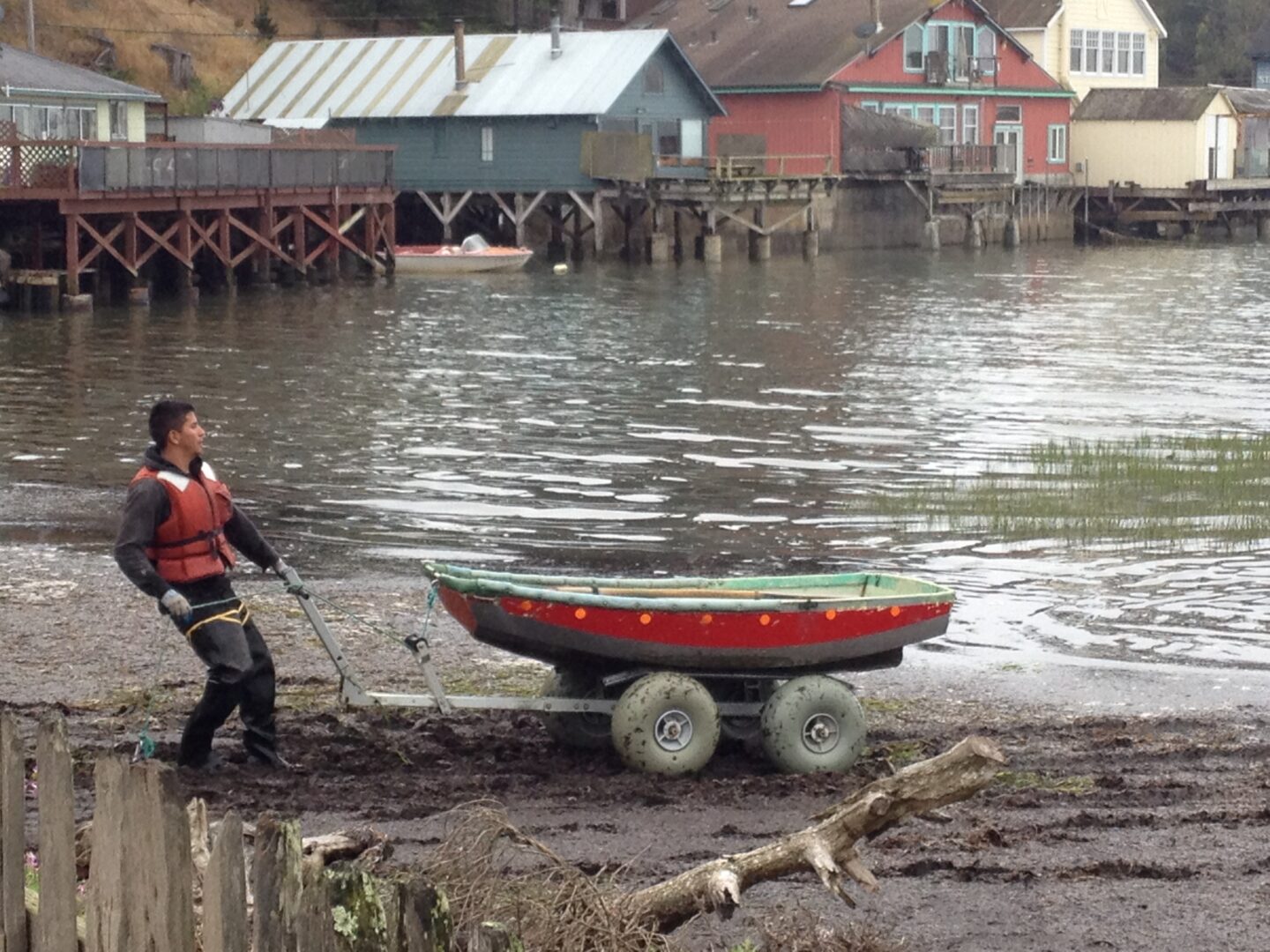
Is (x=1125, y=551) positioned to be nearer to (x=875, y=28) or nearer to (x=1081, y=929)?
(x=1081, y=929)

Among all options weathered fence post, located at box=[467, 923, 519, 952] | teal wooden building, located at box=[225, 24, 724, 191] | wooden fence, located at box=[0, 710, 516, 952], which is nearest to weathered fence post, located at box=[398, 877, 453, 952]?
wooden fence, located at box=[0, 710, 516, 952]

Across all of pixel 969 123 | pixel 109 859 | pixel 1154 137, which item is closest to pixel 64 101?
pixel 969 123

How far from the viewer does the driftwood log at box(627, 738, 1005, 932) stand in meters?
5.70

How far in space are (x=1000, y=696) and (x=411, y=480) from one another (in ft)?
32.0

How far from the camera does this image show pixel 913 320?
38.8 m

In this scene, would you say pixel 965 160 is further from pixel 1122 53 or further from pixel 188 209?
pixel 188 209

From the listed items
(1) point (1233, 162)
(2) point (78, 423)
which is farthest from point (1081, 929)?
(1) point (1233, 162)

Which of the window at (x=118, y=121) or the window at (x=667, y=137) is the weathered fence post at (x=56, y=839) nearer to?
the window at (x=118, y=121)

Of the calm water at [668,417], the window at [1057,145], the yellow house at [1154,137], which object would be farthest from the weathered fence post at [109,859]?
the window at [1057,145]

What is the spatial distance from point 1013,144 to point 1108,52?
812cm

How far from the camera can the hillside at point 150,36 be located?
205 ft

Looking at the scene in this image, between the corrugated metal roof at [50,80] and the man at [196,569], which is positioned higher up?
the corrugated metal roof at [50,80]

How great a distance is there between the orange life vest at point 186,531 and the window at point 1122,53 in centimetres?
7042

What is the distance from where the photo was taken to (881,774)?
8727 mm
